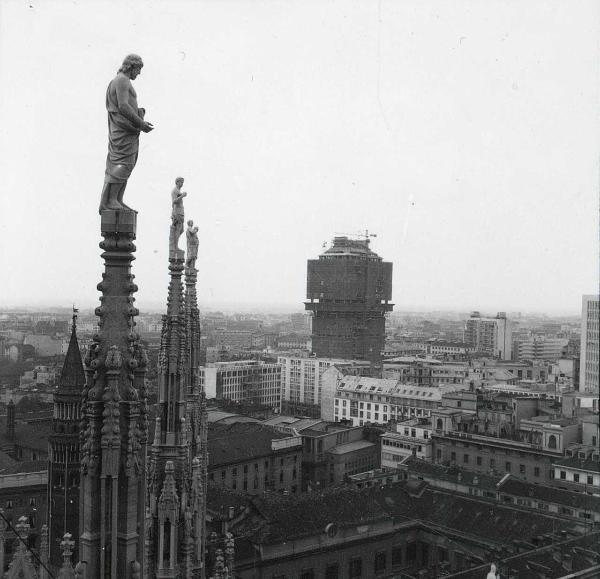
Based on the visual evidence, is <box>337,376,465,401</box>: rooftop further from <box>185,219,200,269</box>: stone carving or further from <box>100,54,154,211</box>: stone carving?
<box>100,54,154,211</box>: stone carving

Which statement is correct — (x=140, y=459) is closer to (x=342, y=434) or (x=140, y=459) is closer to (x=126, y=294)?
(x=126, y=294)

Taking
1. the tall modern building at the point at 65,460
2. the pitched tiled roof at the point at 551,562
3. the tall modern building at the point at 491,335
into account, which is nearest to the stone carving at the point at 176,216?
the tall modern building at the point at 65,460

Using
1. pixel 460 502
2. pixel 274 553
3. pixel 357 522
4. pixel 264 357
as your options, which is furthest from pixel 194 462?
pixel 264 357

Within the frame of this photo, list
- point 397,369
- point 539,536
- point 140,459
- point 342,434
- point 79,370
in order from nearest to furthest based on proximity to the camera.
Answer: point 140,459, point 79,370, point 539,536, point 342,434, point 397,369

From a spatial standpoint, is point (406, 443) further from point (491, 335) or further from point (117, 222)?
point (491, 335)

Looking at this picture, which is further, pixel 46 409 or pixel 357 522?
pixel 46 409

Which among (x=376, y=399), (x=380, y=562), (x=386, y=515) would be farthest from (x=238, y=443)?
(x=376, y=399)

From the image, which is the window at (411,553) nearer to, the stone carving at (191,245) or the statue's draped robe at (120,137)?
the stone carving at (191,245)
